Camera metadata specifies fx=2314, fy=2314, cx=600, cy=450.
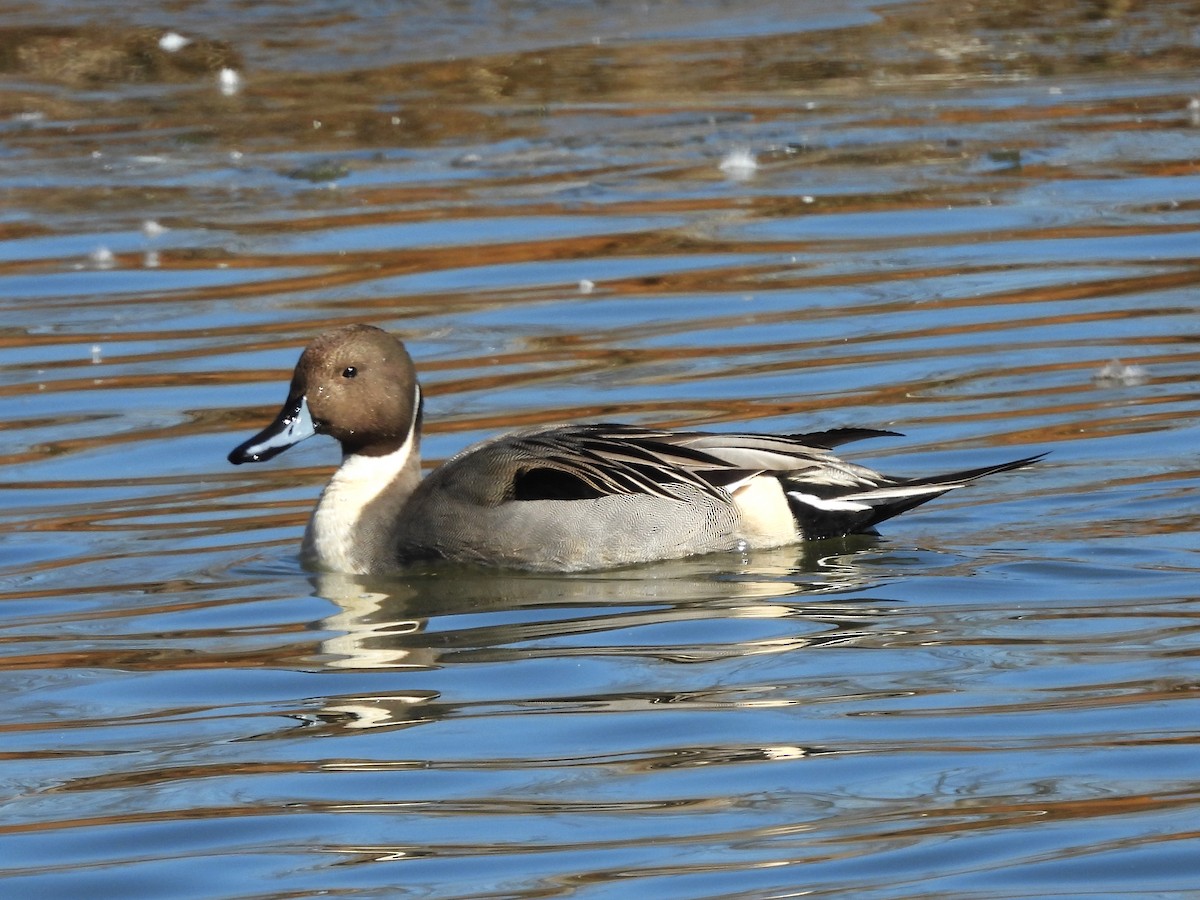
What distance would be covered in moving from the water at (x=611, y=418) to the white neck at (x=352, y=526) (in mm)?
78

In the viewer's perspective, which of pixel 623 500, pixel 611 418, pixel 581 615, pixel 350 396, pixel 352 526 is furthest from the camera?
pixel 611 418

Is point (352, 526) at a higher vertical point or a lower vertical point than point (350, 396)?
lower

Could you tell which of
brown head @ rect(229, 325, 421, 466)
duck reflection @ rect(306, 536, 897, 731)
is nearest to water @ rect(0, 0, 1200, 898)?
duck reflection @ rect(306, 536, 897, 731)

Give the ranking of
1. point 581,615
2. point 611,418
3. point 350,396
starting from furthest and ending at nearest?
point 611,418, point 350,396, point 581,615

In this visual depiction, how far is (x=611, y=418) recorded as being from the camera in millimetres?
8242

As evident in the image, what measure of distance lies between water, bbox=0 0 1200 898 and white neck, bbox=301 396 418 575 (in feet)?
0.26

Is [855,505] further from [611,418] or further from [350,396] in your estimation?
[611,418]

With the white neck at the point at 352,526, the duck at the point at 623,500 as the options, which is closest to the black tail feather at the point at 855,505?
the duck at the point at 623,500

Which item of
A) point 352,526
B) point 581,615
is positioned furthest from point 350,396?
point 581,615

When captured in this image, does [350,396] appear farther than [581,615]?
Yes

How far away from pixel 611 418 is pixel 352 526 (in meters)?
1.64

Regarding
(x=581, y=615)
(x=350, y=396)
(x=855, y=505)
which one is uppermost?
(x=350, y=396)

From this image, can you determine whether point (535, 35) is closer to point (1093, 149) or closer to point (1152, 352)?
point (1093, 149)

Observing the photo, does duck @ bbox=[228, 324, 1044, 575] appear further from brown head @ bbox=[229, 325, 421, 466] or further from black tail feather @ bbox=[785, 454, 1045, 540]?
brown head @ bbox=[229, 325, 421, 466]
